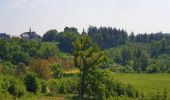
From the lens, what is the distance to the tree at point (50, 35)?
166 m

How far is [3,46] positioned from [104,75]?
56572 millimetres

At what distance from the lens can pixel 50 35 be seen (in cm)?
16738

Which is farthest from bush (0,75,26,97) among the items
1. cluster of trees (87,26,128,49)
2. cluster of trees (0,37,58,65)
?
cluster of trees (87,26,128,49)

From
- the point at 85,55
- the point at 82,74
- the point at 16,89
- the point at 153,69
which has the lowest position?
the point at 16,89

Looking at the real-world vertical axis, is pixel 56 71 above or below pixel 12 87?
above

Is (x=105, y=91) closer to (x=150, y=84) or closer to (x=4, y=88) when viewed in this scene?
(x=4, y=88)

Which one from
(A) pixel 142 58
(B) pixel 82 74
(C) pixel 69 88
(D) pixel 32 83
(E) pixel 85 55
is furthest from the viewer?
(A) pixel 142 58

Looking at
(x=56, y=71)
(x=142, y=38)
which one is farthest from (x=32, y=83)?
(x=142, y=38)

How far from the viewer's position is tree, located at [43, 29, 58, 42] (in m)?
166

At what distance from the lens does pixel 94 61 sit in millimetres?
44969

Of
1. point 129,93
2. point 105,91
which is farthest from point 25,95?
point 129,93

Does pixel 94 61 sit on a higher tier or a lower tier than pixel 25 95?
higher

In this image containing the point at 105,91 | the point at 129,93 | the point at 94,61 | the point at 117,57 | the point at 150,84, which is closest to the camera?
the point at 94,61

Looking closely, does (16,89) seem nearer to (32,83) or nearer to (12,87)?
→ (12,87)
